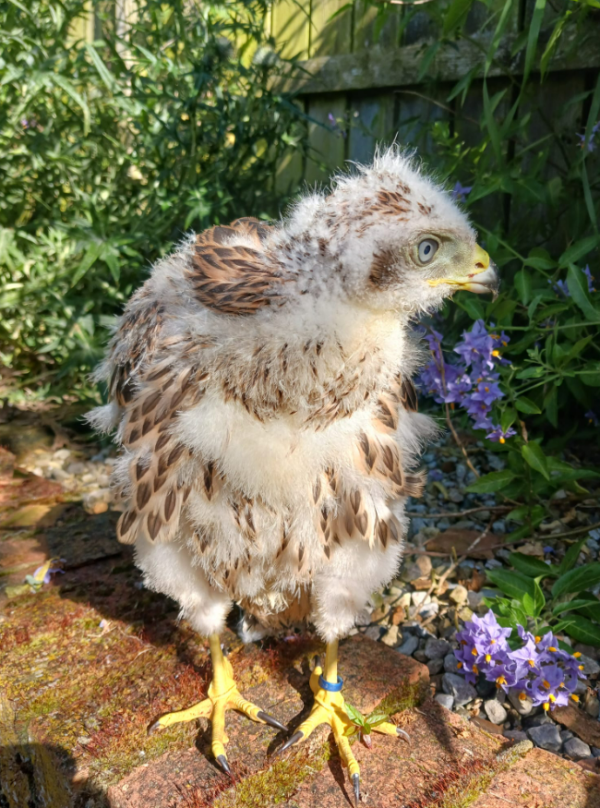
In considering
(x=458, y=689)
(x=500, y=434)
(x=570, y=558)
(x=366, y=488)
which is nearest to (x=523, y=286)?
(x=500, y=434)

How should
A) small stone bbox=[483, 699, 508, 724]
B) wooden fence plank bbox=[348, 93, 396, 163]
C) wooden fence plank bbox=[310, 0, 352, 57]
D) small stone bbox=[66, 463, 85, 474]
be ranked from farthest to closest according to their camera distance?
wooden fence plank bbox=[310, 0, 352, 57] < wooden fence plank bbox=[348, 93, 396, 163] < small stone bbox=[66, 463, 85, 474] < small stone bbox=[483, 699, 508, 724]

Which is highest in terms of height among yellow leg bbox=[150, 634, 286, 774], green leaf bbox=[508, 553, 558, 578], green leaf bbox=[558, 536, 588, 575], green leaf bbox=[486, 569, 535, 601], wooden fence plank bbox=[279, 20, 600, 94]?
wooden fence plank bbox=[279, 20, 600, 94]

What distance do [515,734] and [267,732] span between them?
0.72 metres

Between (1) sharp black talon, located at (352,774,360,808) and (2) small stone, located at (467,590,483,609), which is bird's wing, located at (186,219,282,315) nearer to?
(1) sharp black talon, located at (352,774,360,808)

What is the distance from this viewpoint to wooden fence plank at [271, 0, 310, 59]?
4.39 metres

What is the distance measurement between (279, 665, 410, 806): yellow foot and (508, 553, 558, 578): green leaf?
798 mm

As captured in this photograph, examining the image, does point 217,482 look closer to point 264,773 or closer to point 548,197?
point 264,773

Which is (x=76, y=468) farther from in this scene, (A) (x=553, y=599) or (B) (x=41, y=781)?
(A) (x=553, y=599)

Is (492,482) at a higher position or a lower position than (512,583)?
higher

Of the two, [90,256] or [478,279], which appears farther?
[90,256]

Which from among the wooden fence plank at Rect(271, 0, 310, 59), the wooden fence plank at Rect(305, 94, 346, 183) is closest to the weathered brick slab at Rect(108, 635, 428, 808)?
the wooden fence plank at Rect(305, 94, 346, 183)

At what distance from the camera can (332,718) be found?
5.97 ft

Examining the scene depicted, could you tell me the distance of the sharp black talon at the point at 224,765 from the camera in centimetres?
165

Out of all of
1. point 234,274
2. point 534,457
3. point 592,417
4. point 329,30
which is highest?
point 329,30
